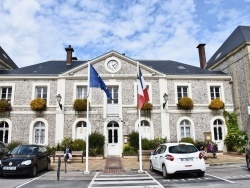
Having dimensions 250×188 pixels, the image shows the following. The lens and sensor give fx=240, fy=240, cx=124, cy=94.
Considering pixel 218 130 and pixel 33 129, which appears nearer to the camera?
pixel 33 129

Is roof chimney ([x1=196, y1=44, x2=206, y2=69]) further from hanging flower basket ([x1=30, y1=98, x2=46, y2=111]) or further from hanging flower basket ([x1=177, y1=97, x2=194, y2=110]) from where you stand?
hanging flower basket ([x1=30, y1=98, x2=46, y2=111])

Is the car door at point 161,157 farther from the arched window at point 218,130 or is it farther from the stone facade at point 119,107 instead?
the arched window at point 218,130

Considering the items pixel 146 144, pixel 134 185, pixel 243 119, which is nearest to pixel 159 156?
pixel 134 185

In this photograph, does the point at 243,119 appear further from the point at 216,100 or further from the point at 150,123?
the point at 150,123

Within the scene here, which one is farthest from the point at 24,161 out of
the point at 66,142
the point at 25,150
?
the point at 66,142

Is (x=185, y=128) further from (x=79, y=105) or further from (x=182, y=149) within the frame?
(x=182, y=149)

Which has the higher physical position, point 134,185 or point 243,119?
point 243,119

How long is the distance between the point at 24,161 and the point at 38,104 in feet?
31.1

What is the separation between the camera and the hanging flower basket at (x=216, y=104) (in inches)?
770

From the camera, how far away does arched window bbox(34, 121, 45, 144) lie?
18.9 m

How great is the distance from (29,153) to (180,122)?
1229cm

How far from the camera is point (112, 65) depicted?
2003cm

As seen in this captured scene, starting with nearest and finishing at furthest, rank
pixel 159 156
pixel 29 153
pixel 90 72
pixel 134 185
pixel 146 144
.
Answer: pixel 134 185 → pixel 159 156 → pixel 29 153 → pixel 90 72 → pixel 146 144

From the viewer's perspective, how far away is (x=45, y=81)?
19797mm
